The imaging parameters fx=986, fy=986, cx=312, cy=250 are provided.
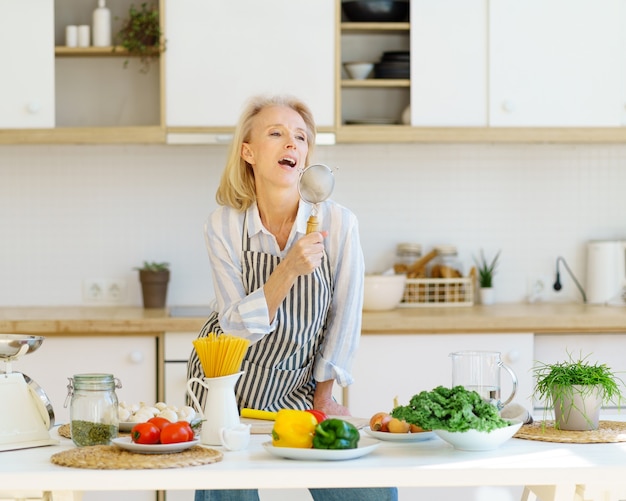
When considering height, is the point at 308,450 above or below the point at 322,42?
below

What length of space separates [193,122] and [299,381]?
58.3 inches

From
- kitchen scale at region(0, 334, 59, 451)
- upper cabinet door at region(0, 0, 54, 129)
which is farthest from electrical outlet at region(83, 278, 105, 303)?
kitchen scale at region(0, 334, 59, 451)

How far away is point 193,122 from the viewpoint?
12.5 ft

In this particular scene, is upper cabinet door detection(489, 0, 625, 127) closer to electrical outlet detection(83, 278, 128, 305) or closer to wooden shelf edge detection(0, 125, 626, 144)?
wooden shelf edge detection(0, 125, 626, 144)

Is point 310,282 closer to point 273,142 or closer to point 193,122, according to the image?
point 273,142

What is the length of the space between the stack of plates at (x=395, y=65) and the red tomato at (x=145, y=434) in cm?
240

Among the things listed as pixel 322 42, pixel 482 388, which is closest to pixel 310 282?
pixel 482 388

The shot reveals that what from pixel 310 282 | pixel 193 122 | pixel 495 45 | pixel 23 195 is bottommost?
pixel 310 282

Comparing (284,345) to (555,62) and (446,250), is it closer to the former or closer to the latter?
(446,250)

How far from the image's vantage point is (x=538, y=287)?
430 cm

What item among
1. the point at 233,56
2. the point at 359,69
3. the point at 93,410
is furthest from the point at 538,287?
the point at 93,410

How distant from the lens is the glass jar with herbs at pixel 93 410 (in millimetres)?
1913

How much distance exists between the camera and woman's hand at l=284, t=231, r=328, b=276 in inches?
Result: 95.2

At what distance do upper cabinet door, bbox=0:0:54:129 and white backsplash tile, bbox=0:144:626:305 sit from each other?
0.39 metres
